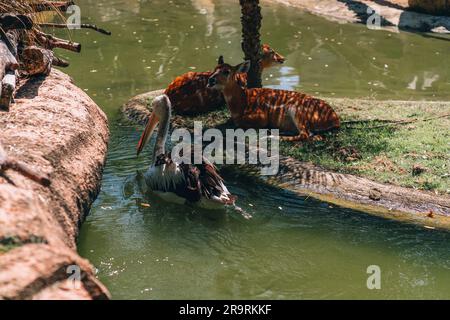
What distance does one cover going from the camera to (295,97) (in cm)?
990

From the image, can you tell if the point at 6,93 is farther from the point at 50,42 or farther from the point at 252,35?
the point at 252,35

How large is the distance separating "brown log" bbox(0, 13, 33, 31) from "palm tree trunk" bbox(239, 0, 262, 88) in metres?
3.63

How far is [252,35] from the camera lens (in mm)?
11125

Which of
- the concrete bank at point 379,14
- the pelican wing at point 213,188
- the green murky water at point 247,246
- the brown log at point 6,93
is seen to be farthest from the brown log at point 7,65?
the concrete bank at point 379,14

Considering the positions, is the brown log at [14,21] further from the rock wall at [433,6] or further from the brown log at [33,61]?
the rock wall at [433,6]

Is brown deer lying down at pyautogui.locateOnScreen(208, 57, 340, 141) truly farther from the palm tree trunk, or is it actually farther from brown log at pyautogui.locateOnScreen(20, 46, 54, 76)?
brown log at pyautogui.locateOnScreen(20, 46, 54, 76)

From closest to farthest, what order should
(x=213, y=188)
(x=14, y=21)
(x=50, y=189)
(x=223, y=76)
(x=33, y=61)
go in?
(x=50, y=189), (x=213, y=188), (x=14, y=21), (x=33, y=61), (x=223, y=76)

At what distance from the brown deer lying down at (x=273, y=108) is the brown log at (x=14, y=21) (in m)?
2.65

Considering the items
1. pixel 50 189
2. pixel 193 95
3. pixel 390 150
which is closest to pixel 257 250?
pixel 50 189

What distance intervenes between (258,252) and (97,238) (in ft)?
5.25

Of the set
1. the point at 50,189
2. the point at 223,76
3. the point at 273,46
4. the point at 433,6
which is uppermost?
the point at 50,189

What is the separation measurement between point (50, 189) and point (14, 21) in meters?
2.82

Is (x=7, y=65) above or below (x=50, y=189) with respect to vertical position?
above
